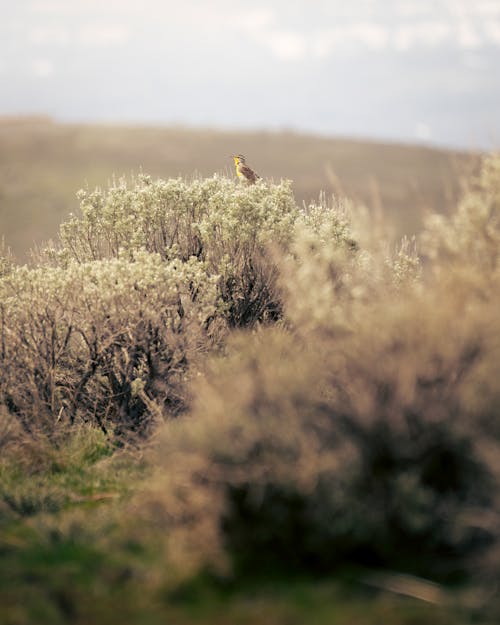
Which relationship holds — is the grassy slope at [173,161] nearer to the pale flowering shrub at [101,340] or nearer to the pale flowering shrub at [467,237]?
the pale flowering shrub at [101,340]

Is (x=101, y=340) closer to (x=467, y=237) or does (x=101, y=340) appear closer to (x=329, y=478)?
(x=467, y=237)

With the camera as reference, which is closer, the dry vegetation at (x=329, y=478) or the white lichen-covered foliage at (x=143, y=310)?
the dry vegetation at (x=329, y=478)

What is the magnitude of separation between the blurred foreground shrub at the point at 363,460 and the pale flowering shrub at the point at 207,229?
6.40 meters

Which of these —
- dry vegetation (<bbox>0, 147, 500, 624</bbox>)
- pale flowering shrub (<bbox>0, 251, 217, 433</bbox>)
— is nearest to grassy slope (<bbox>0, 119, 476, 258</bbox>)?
pale flowering shrub (<bbox>0, 251, 217, 433</bbox>)

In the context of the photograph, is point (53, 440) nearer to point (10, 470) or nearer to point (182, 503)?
point (10, 470)

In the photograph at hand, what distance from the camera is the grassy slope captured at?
291ft

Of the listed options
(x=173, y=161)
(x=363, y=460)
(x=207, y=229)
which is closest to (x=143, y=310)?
(x=207, y=229)

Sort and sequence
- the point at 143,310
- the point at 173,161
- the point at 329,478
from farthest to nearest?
the point at 173,161 < the point at 143,310 < the point at 329,478

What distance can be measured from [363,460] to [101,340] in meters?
6.67

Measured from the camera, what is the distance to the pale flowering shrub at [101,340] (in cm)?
1229

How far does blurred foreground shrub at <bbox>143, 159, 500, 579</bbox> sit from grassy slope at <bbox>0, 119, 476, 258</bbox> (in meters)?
76.4

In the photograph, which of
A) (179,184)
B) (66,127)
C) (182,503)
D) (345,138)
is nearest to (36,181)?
(66,127)

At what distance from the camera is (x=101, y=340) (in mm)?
12812

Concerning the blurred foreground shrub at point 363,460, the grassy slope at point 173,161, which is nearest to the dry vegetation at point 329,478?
the blurred foreground shrub at point 363,460
